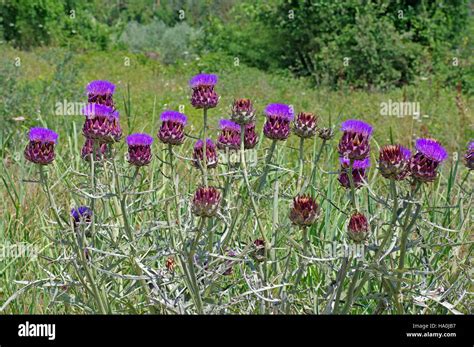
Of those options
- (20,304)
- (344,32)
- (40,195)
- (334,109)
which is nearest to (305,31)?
(344,32)

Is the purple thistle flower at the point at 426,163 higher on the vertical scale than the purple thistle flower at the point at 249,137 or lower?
higher

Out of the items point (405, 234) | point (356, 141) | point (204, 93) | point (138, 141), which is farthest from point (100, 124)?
point (405, 234)

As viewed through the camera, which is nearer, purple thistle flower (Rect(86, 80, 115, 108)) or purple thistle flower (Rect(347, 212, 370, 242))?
purple thistle flower (Rect(347, 212, 370, 242))

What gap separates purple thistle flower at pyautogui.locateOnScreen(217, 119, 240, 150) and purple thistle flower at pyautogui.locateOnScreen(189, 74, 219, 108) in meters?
0.09

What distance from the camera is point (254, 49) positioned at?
10.5 m

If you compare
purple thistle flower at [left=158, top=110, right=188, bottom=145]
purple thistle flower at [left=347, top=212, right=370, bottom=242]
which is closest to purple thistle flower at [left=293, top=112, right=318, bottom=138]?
purple thistle flower at [left=158, top=110, right=188, bottom=145]

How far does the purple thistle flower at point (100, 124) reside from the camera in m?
1.49

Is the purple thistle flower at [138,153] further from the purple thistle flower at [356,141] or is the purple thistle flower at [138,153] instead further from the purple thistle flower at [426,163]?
the purple thistle flower at [426,163]

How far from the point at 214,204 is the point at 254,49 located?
9.38 metres

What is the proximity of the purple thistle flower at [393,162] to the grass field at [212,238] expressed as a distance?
0.06 meters

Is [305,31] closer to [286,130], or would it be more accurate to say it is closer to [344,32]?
[344,32]

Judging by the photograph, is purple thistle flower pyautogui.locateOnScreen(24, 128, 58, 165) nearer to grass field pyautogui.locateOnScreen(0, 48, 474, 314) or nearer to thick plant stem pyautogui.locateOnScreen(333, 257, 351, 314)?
grass field pyautogui.locateOnScreen(0, 48, 474, 314)

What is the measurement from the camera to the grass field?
54.5 inches

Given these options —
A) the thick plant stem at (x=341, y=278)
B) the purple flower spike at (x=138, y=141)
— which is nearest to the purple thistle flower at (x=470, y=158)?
the thick plant stem at (x=341, y=278)
